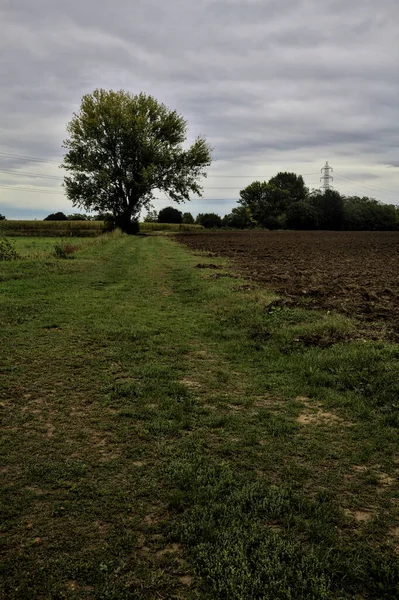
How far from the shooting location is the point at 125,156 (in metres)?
46.9

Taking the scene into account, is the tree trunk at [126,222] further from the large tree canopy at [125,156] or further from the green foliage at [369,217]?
the green foliage at [369,217]

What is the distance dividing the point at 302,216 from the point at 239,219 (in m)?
12.7

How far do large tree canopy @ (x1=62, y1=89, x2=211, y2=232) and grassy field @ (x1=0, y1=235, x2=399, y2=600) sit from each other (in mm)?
41630

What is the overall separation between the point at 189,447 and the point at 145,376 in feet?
6.47

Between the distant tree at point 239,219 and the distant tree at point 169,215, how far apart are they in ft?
31.2

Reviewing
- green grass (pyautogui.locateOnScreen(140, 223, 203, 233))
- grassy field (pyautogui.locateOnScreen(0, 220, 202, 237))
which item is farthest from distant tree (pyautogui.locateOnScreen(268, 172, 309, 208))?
grassy field (pyautogui.locateOnScreen(0, 220, 202, 237))

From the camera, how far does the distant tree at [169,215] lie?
270 ft

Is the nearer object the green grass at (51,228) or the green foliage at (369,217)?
the green grass at (51,228)

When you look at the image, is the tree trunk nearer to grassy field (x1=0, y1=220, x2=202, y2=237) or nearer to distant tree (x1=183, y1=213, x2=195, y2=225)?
grassy field (x1=0, y1=220, x2=202, y2=237)

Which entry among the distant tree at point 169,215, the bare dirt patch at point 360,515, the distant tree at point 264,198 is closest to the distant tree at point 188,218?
the distant tree at point 169,215

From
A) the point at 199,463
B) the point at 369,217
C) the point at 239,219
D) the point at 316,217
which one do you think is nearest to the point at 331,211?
the point at 316,217

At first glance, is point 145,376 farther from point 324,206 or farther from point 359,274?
point 324,206

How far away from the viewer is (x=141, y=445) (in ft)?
13.3

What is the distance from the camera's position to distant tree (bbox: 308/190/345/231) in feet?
263
